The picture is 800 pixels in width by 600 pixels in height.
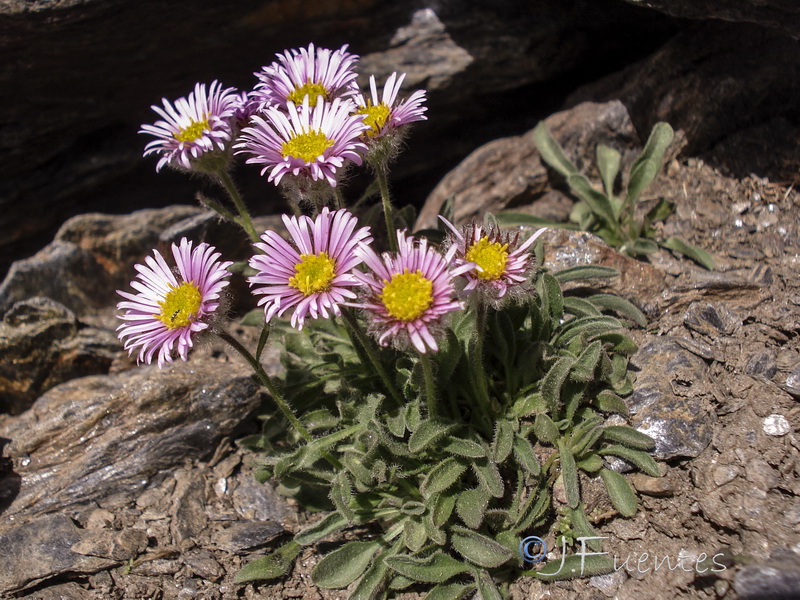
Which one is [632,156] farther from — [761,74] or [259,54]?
[259,54]

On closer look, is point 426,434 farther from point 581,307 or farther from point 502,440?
point 581,307

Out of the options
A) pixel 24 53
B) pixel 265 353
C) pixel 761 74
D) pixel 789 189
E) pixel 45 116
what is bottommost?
pixel 265 353

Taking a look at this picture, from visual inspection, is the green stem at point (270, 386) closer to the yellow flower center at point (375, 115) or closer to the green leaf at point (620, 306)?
the yellow flower center at point (375, 115)

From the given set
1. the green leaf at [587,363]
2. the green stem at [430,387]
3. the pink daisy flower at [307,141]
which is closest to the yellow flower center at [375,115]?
the pink daisy flower at [307,141]

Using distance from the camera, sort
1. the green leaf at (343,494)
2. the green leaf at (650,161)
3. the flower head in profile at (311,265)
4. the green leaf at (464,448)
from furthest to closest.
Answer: the green leaf at (650,161)
the green leaf at (343,494)
the green leaf at (464,448)
the flower head in profile at (311,265)

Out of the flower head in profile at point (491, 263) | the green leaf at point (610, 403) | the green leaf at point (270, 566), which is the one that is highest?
the flower head in profile at point (491, 263)

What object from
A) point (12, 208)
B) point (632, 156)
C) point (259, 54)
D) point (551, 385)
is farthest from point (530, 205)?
point (12, 208)
